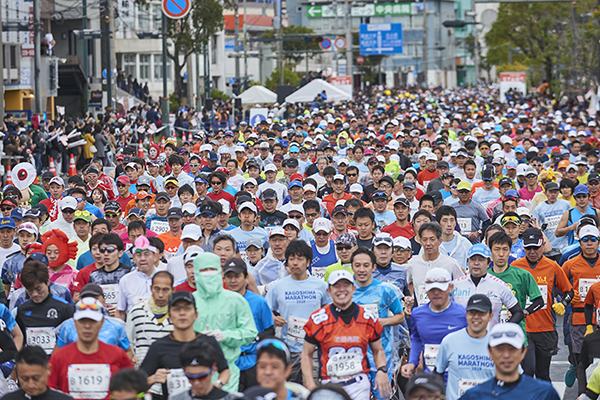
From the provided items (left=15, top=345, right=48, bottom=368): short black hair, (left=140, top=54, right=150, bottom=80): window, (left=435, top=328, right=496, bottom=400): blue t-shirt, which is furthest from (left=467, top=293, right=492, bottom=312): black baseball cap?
(left=140, top=54, right=150, bottom=80): window

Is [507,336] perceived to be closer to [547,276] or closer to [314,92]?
[547,276]

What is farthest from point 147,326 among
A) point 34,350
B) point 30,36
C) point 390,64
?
point 390,64

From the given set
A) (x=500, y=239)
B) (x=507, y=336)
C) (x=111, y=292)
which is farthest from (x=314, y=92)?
(x=507, y=336)

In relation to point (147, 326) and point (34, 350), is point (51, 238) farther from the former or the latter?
point (34, 350)

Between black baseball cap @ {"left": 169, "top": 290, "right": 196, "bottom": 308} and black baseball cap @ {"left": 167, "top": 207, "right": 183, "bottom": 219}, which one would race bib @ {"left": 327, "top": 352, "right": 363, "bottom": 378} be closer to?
black baseball cap @ {"left": 169, "top": 290, "right": 196, "bottom": 308}

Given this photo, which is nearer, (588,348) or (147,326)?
(147,326)

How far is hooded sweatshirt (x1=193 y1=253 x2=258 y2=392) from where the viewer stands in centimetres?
656

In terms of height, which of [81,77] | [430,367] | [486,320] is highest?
[81,77]

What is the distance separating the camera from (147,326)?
6895mm

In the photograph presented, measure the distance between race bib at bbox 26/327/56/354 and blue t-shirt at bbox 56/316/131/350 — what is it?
814 millimetres

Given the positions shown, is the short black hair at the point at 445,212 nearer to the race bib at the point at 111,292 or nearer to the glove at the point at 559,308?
the glove at the point at 559,308

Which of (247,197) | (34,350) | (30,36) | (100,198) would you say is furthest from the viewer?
(30,36)

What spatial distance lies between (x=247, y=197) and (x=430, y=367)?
4915 mm

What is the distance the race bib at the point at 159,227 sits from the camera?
11367 millimetres
